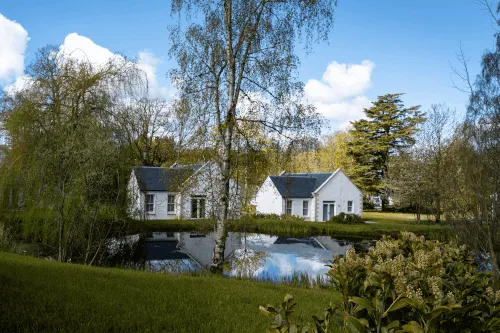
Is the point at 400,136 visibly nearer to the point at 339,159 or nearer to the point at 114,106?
the point at 339,159

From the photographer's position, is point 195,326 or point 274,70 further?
point 274,70

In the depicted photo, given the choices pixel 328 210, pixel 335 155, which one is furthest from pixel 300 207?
pixel 335 155

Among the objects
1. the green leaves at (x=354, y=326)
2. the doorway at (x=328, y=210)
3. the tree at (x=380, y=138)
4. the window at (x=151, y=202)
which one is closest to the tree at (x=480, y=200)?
the green leaves at (x=354, y=326)

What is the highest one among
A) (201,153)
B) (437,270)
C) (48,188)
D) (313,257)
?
(201,153)

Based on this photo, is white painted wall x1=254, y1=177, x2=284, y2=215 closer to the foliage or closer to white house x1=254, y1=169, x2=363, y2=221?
white house x1=254, y1=169, x2=363, y2=221

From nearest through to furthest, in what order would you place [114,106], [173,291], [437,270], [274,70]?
[437,270] → [173,291] → [274,70] → [114,106]

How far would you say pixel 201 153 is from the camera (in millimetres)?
12664

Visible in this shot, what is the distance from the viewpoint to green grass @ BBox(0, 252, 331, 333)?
212 inches

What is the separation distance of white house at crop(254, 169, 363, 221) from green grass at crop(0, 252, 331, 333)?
2504 cm

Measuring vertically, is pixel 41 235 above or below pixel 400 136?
below

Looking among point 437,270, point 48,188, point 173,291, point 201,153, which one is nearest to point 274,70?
point 201,153

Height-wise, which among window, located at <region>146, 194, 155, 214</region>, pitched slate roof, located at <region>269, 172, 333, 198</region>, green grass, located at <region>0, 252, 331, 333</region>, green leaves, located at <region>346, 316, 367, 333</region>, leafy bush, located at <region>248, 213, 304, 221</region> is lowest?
green grass, located at <region>0, 252, 331, 333</region>

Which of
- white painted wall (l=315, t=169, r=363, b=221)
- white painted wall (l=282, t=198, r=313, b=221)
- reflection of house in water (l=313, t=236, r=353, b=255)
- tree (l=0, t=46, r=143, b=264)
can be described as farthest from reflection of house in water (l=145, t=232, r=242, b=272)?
white painted wall (l=315, t=169, r=363, b=221)

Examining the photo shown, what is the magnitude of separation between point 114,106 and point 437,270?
668 inches
